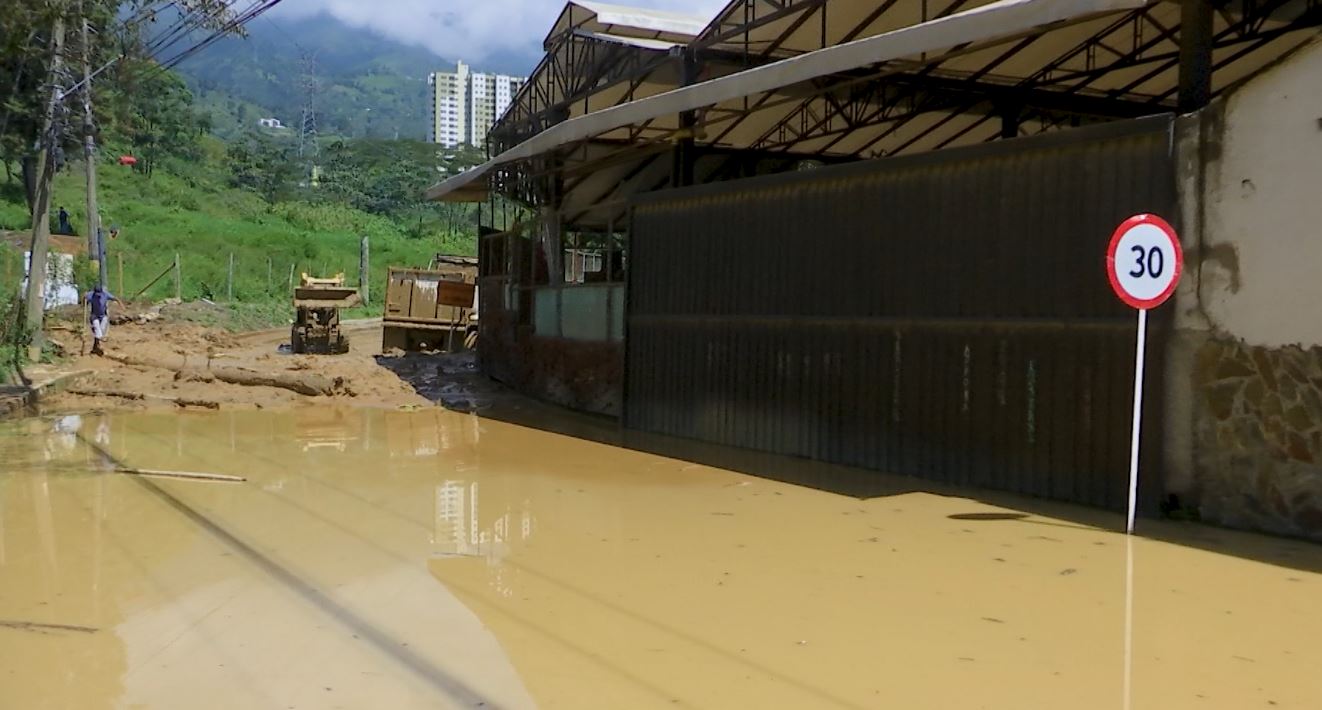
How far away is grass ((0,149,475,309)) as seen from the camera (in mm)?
38156

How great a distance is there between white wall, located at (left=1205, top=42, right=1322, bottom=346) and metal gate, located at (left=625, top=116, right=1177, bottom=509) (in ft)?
1.48

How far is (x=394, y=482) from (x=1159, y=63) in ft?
41.7

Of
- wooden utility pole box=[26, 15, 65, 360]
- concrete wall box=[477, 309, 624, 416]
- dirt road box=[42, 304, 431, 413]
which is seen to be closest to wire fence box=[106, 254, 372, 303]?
dirt road box=[42, 304, 431, 413]

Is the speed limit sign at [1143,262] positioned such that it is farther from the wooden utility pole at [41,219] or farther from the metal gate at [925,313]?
the wooden utility pole at [41,219]

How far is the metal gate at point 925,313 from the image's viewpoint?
8148 millimetres

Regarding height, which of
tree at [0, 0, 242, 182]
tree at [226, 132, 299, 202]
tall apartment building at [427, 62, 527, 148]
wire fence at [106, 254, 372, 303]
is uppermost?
tall apartment building at [427, 62, 527, 148]

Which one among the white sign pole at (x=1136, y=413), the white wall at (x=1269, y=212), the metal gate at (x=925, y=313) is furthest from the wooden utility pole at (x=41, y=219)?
Answer: the white wall at (x=1269, y=212)

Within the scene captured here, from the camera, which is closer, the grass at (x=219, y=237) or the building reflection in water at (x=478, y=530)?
the building reflection in water at (x=478, y=530)

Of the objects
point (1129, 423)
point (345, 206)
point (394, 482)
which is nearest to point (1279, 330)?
point (1129, 423)

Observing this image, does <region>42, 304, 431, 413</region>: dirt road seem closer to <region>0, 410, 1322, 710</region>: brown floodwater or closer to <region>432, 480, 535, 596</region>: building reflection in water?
<region>0, 410, 1322, 710</region>: brown floodwater

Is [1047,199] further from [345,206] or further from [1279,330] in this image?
[345,206]

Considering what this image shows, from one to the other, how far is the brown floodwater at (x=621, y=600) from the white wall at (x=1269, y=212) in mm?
1605

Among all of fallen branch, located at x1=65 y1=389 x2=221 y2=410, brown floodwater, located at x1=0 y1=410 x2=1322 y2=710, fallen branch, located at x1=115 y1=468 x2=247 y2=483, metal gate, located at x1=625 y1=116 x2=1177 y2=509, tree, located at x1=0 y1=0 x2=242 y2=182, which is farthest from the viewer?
fallen branch, located at x1=65 y1=389 x2=221 y2=410

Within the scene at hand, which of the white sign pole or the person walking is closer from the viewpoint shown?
the white sign pole
